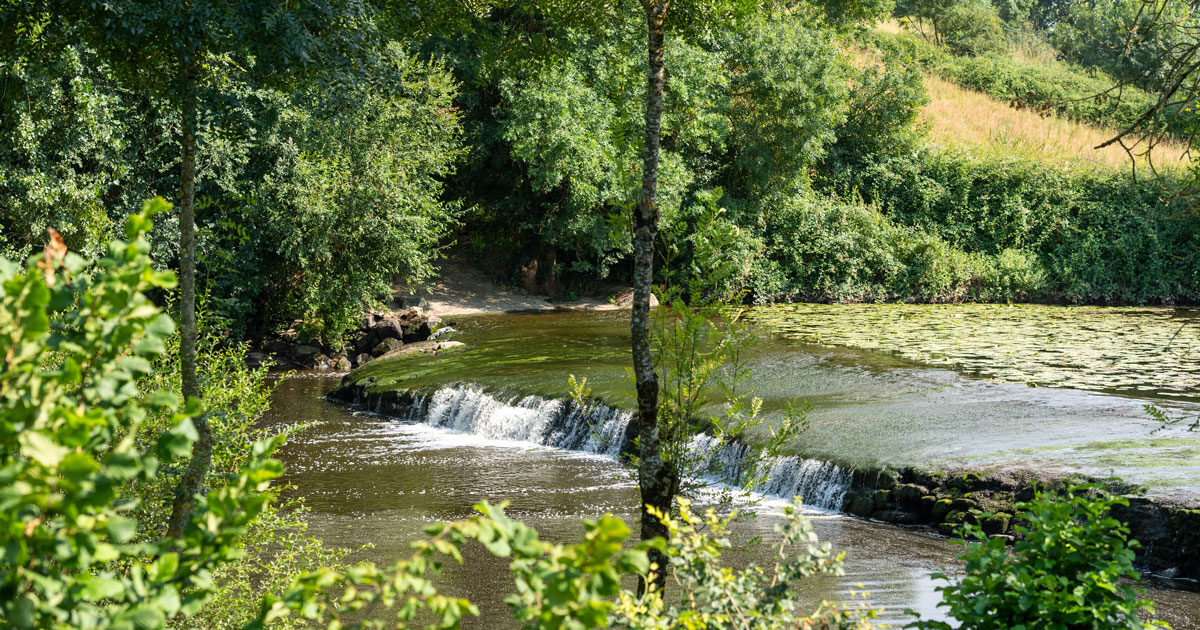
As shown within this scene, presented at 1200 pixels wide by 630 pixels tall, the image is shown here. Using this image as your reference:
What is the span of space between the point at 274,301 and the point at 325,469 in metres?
8.70

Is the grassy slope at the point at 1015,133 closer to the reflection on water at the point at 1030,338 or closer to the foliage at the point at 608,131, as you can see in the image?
the foliage at the point at 608,131

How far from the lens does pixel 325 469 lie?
11.6 metres

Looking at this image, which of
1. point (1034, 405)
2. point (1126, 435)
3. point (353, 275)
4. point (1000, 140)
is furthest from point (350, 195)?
point (1000, 140)

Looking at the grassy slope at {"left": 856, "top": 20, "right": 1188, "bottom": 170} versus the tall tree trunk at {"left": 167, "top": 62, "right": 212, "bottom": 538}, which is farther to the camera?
the grassy slope at {"left": 856, "top": 20, "right": 1188, "bottom": 170}

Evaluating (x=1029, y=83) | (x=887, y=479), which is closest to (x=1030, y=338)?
(x=887, y=479)

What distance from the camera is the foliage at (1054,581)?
3305mm

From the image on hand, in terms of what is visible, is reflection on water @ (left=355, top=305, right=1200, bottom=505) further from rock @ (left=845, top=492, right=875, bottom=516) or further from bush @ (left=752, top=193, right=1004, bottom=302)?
bush @ (left=752, top=193, right=1004, bottom=302)

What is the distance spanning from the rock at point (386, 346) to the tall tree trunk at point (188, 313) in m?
13.8

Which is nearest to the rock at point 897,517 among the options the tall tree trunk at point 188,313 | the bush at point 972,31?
the tall tree trunk at point 188,313

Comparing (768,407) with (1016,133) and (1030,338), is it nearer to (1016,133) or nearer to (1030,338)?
(1030,338)

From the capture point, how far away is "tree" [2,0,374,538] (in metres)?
4.95

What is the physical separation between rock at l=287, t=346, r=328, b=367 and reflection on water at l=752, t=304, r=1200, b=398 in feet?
31.7

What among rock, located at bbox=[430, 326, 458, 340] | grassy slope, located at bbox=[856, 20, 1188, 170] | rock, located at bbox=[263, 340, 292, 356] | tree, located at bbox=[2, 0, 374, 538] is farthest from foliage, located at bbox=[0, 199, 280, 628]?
grassy slope, located at bbox=[856, 20, 1188, 170]

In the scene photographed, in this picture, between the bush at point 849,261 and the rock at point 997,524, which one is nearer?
the rock at point 997,524
